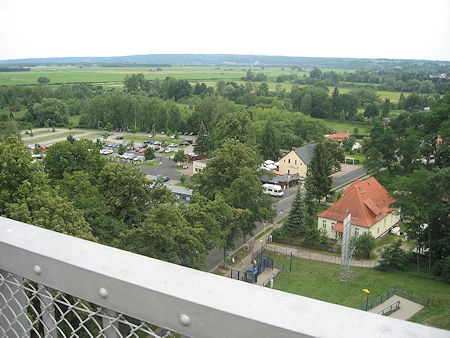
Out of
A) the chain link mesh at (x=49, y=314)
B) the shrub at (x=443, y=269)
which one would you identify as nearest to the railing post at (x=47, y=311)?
the chain link mesh at (x=49, y=314)

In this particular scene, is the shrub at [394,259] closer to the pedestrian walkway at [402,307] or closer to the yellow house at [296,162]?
the pedestrian walkway at [402,307]

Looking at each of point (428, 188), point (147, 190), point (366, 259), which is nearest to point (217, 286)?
point (147, 190)

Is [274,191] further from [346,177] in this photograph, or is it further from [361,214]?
[346,177]

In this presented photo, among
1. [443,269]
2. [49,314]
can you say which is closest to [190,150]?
[443,269]

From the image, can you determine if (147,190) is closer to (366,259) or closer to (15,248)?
(366,259)

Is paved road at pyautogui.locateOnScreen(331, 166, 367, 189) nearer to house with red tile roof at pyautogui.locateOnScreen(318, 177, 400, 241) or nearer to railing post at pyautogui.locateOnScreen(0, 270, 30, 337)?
house with red tile roof at pyautogui.locateOnScreen(318, 177, 400, 241)

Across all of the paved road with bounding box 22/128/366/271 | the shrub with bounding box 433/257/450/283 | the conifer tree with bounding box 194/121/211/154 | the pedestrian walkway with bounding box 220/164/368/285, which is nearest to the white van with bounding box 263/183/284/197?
the paved road with bounding box 22/128/366/271
